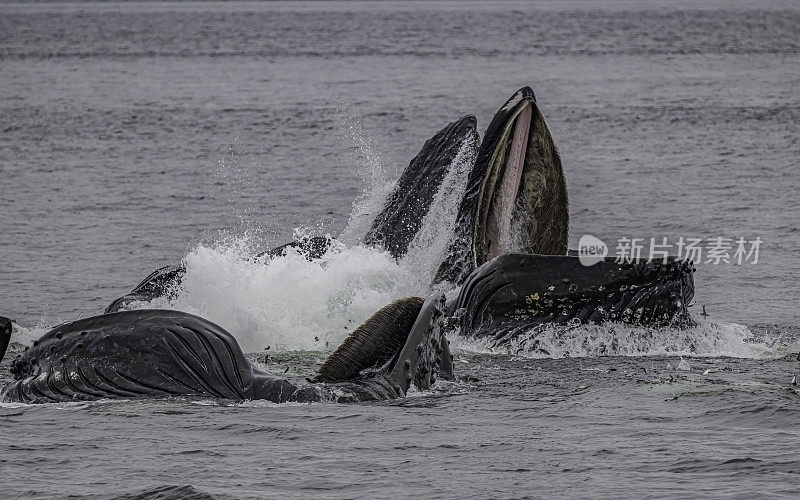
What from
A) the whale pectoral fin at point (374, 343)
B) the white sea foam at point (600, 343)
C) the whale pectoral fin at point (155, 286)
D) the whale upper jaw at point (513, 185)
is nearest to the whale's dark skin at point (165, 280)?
the whale pectoral fin at point (155, 286)

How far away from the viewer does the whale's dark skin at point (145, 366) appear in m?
8.86

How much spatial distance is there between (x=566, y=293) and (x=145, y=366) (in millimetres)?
3783

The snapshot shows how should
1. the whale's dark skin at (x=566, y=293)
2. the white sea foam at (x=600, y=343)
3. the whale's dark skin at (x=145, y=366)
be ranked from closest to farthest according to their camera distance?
the whale's dark skin at (x=145, y=366)
the whale's dark skin at (x=566, y=293)
the white sea foam at (x=600, y=343)

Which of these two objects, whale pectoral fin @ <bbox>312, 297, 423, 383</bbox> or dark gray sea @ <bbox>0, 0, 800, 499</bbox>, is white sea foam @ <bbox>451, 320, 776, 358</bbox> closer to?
dark gray sea @ <bbox>0, 0, 800, 499</bbox>

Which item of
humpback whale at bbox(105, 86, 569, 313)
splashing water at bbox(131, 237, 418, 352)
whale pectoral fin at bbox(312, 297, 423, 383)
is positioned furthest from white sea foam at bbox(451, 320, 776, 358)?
whale pectoral fin at bbox(312, 297, 423, 383)

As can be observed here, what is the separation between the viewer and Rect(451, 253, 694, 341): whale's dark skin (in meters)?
11.1

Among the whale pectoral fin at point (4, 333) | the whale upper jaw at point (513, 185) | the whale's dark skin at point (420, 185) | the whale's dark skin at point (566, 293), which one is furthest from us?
the whale's dark skin at point (420, 185)

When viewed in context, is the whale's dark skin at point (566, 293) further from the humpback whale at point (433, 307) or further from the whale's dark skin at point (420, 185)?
the whale's dark skin at point (420, 185)

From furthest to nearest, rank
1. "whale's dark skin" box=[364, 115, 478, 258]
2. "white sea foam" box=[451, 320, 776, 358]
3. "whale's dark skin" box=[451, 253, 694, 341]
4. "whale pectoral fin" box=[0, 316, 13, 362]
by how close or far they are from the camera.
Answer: "whale's dark skin" box=[364, 115, 478, 258] → "white sea foam" box=[451, 320, 776, 358] → "whale's dark skin" box=[451, 253, 694, 341] → "whale pectoral fin" box=[0, 316, 13, 362]

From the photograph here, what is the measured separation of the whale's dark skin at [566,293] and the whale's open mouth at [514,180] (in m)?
0.64

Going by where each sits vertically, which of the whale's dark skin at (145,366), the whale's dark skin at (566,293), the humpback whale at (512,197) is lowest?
the whale's dark skin at (145,366)

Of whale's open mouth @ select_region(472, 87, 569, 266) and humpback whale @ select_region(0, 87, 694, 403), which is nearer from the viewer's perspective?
humpback whale @ select_region(0, 87, 694, 403)

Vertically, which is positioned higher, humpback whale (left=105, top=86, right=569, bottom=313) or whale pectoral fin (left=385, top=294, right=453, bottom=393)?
humpback whale (left=105, top=86, right=569, bottom=313)

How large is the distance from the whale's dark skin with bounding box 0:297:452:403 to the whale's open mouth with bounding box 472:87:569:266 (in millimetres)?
2608
